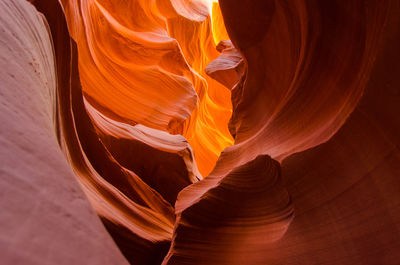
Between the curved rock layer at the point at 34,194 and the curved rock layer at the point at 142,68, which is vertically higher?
the curved rock layer at the point at 34,194

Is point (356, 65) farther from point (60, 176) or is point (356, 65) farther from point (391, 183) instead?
point (60, 176)

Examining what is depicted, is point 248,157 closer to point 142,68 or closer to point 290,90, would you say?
point 290,90

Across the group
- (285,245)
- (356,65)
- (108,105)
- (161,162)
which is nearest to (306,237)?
(285,245)

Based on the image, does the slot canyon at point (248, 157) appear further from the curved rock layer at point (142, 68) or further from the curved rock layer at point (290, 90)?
the curved rock layer at point (142, 68)

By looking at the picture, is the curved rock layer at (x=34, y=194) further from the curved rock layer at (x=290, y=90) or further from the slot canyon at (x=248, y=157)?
the curved rock layer at (x=290, y=90)

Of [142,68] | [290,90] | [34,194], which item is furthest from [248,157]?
[142,68]

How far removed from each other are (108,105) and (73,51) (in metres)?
2.07

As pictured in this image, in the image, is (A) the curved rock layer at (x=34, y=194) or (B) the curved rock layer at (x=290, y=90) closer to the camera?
(A) the curved rock layer at (x=34, y=194)

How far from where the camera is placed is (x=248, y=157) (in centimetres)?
191

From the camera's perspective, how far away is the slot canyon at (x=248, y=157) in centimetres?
64

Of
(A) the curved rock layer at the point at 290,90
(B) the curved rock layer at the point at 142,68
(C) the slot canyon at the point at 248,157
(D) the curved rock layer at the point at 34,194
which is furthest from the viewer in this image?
(B) the curved rock layer at the point at 142,68

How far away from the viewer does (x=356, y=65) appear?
1.26m

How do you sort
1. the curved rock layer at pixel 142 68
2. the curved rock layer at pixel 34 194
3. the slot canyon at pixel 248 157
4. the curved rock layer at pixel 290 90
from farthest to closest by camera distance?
the curved rock layer at pixel 142 68 → the curved rock layer at pixel 290 90 → the slot canyon at pixel 248 157 → the curved rock layer at pixel 34 194

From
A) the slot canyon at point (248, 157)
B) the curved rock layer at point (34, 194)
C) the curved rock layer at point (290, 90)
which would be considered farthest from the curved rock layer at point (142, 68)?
the curved rock layer at point (34, 194)
